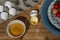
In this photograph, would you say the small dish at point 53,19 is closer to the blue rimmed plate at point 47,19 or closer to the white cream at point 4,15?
the blue rimmed plate at point 47,19

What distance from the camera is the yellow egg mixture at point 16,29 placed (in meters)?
0.77

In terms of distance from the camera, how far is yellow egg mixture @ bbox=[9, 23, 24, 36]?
2.53 ft

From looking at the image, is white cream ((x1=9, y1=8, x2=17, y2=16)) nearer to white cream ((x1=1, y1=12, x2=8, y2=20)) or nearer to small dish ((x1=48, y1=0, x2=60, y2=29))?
white cream ((x1=1, y1=12, x2=8, y2=20))

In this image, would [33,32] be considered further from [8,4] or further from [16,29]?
[8,4]

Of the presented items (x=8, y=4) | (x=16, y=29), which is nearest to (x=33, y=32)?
(x=16, y=29)

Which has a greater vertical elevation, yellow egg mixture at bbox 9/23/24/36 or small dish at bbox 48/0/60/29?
small dish at bbox 48/0/60/29

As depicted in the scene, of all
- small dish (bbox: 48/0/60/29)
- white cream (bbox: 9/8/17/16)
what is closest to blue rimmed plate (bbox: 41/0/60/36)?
small dish (bbox: 48/0/60/29)

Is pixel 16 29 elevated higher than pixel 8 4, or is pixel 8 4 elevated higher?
pixel 8 4

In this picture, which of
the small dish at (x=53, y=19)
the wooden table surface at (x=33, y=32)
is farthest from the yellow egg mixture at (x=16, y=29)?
the small dish at (x=53, y=19)

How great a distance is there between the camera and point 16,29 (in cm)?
78

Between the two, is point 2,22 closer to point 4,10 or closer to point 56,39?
point 4,10

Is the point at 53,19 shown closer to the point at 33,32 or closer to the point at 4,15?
the point at 33,32

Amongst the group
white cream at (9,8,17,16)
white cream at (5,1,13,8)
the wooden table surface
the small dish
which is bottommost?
the wooden table surface

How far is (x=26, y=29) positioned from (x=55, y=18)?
146 mm
